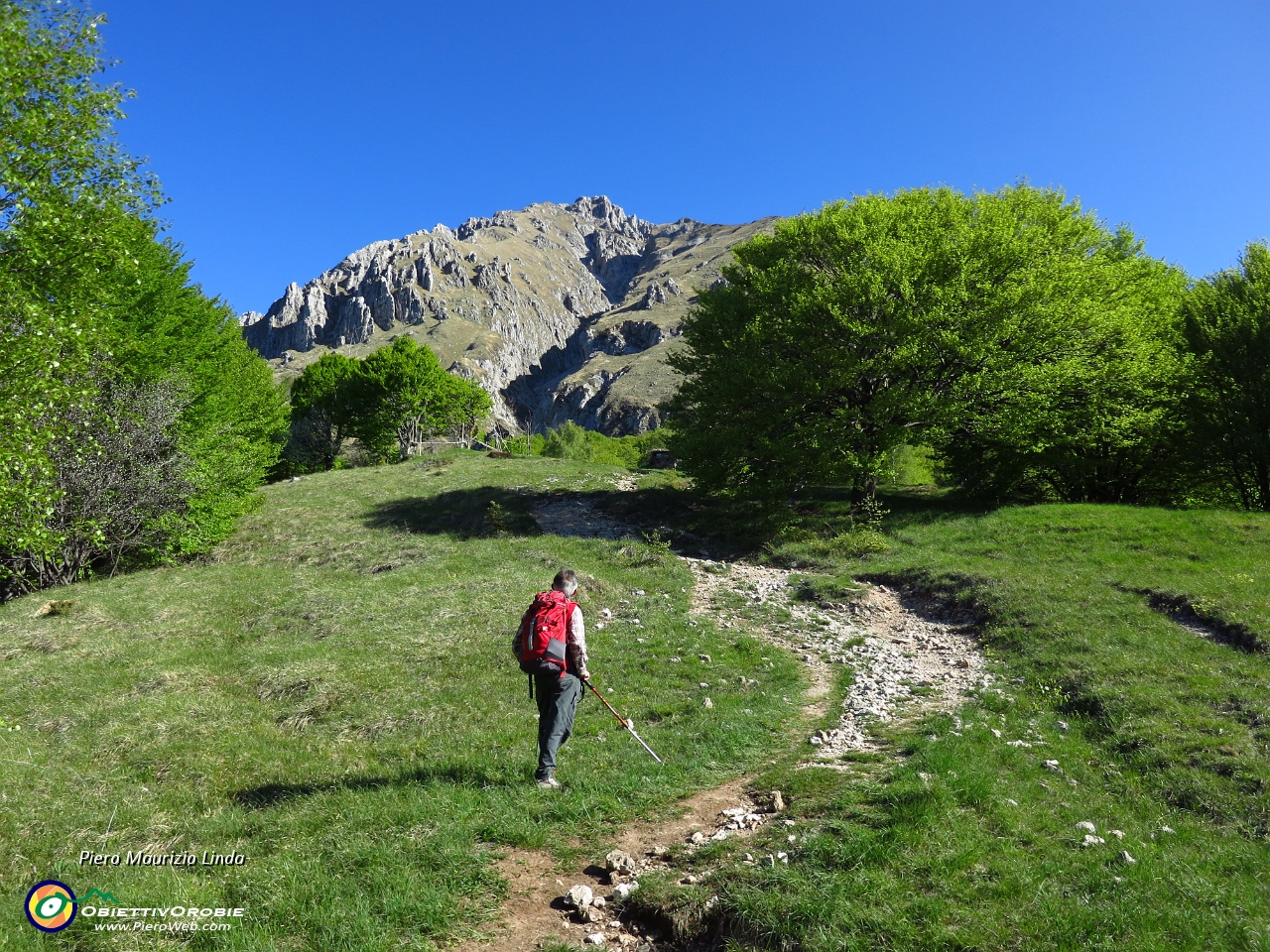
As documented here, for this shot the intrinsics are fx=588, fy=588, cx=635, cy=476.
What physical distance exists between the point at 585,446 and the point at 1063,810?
84866 millimetres

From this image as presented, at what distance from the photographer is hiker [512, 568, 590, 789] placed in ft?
30.2

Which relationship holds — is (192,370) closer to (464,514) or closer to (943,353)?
(464,514)

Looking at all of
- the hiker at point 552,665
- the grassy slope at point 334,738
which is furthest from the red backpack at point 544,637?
the grassy slope at point 334,738

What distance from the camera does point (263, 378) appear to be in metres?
56.8

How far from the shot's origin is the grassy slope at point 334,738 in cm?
681

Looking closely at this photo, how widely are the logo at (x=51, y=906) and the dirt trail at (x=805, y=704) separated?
167 inches

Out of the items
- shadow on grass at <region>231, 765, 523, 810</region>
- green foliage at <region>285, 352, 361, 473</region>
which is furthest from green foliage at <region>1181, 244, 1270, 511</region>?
green foliage at <region>285, 352, 361, 473</region>

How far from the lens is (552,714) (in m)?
9.41

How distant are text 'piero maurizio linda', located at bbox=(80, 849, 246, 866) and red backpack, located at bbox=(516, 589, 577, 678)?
4.26 m

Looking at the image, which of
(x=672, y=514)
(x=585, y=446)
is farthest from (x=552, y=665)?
(x=585, y=446)

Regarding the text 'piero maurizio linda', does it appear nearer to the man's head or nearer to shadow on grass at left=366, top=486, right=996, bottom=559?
the man's head

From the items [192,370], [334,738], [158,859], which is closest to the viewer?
[158,859]

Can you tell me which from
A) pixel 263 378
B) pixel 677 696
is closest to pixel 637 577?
pixel 677 696

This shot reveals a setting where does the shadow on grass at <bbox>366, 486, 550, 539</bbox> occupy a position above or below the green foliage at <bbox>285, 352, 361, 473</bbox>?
below
